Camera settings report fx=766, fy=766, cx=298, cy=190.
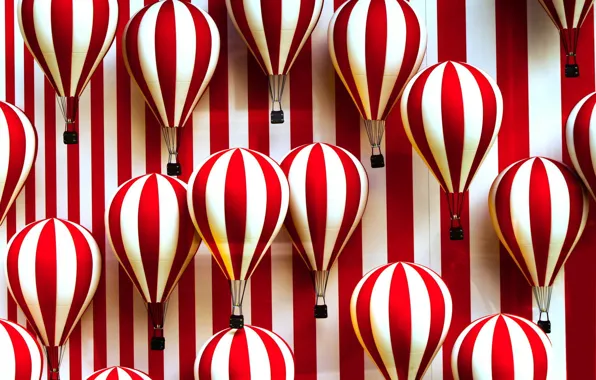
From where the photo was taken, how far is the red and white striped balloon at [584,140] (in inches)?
72.3

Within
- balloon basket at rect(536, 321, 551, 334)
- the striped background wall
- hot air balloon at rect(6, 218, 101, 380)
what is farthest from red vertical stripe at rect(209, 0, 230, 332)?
balloon basket at rect(536, 321, 551, 334)

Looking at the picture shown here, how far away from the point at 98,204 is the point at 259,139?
1.55 feet

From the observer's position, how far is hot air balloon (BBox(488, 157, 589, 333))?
6.03ft

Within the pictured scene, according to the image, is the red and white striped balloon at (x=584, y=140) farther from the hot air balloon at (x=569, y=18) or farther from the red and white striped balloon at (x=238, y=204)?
the red and white striped balloon at (x=238, y=204)

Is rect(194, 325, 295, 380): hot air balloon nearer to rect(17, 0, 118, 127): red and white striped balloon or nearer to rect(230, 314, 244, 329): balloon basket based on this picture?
rect(230, 314, 244, 329): balloon basket

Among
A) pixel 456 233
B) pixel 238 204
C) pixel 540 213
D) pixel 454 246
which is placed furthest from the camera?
pixel 454 246

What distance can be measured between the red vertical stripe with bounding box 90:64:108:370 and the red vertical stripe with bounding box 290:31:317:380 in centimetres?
51

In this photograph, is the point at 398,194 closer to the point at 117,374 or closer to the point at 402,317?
the point at 402,317

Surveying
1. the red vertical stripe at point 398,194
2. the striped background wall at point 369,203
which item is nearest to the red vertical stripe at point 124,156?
the striped background wall at point 369,203

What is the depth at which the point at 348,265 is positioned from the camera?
2055mm

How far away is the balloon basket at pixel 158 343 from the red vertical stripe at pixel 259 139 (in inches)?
9.6

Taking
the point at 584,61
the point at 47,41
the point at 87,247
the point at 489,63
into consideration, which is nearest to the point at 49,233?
the point at 87,247

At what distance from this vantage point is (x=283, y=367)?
1.81 m

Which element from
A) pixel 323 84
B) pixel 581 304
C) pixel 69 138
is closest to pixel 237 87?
pixel 323 84
